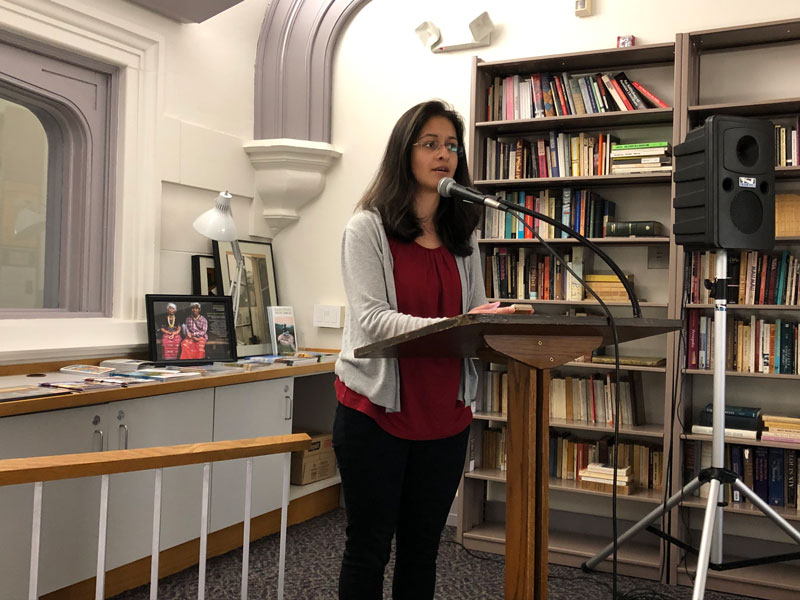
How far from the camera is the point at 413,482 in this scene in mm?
1768

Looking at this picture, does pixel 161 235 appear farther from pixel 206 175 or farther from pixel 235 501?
pixel 235 501

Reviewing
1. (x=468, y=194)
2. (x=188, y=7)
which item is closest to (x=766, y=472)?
(x=468, y=194)

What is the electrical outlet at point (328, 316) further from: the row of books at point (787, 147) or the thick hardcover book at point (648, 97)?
the row of books at point (787, 147)

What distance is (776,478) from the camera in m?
3.02

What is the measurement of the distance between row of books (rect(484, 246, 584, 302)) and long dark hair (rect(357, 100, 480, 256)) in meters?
1.58

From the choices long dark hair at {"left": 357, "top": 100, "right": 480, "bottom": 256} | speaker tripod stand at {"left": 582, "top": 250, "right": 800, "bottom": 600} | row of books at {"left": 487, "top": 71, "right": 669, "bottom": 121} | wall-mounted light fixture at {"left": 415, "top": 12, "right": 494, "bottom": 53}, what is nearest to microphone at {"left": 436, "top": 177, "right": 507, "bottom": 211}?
long dark hair at {"left": 357, "top": 100, "right": 480, "bottom": 256}

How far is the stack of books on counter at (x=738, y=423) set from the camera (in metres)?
2.99

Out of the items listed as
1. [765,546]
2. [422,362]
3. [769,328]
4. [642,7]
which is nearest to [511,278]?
[769,328]

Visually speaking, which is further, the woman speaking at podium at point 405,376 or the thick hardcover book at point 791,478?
the thick hardcover book at point 791,478

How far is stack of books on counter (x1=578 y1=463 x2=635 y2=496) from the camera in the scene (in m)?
3.16

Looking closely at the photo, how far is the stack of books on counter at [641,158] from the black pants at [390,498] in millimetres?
1833

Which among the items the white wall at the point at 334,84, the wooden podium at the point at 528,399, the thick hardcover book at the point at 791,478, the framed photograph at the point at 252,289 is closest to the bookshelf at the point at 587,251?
the white wall at the point at 334,84

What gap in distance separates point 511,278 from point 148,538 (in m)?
1.89

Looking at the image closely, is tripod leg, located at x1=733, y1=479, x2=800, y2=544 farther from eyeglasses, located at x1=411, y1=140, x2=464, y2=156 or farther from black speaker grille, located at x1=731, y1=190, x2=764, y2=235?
eyeglasses, located at x1=411, y1=140, x2=464, y2=156
